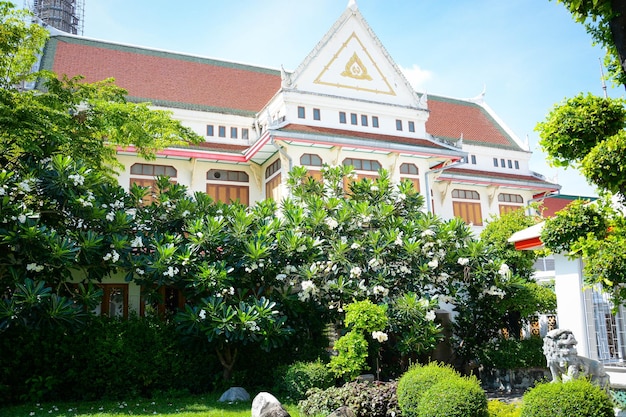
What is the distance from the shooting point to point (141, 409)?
9.19 metres

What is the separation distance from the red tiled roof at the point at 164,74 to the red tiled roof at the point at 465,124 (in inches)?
340

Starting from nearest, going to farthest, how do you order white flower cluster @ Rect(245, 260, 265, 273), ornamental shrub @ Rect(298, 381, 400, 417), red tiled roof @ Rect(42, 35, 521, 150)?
ornamental shrub @ Rect(298, 381, 400, 417)
white flower cluster @ Rect(245, 260, 265, 273)
red tiled roof @ Rect(42, 35, 521, 150)

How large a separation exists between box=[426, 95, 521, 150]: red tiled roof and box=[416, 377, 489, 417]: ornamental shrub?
20649 millimetres

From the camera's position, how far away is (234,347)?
11422 mm

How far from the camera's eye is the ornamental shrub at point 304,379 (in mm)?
9938

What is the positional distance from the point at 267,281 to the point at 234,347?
1567 mm

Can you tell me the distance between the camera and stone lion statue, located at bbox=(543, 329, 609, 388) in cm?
761

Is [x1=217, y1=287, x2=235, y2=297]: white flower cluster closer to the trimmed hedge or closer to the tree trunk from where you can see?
the trimmed hedge

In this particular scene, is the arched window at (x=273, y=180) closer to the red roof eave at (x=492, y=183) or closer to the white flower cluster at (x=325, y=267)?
the white flower cluster at (x=325, y=267)

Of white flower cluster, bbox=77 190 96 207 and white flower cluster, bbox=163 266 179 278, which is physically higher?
white flower cluster, bbox=77 190 96 207

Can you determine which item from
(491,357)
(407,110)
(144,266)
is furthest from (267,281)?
(407,110)

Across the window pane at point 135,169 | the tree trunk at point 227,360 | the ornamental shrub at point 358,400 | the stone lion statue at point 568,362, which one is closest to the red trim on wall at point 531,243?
the stone lion statue at point 568,362

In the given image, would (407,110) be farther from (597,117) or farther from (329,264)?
(597,117)

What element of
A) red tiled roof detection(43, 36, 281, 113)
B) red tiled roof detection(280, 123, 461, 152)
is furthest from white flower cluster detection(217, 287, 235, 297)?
red tiled roof detection(43, 36, 281, 113)
